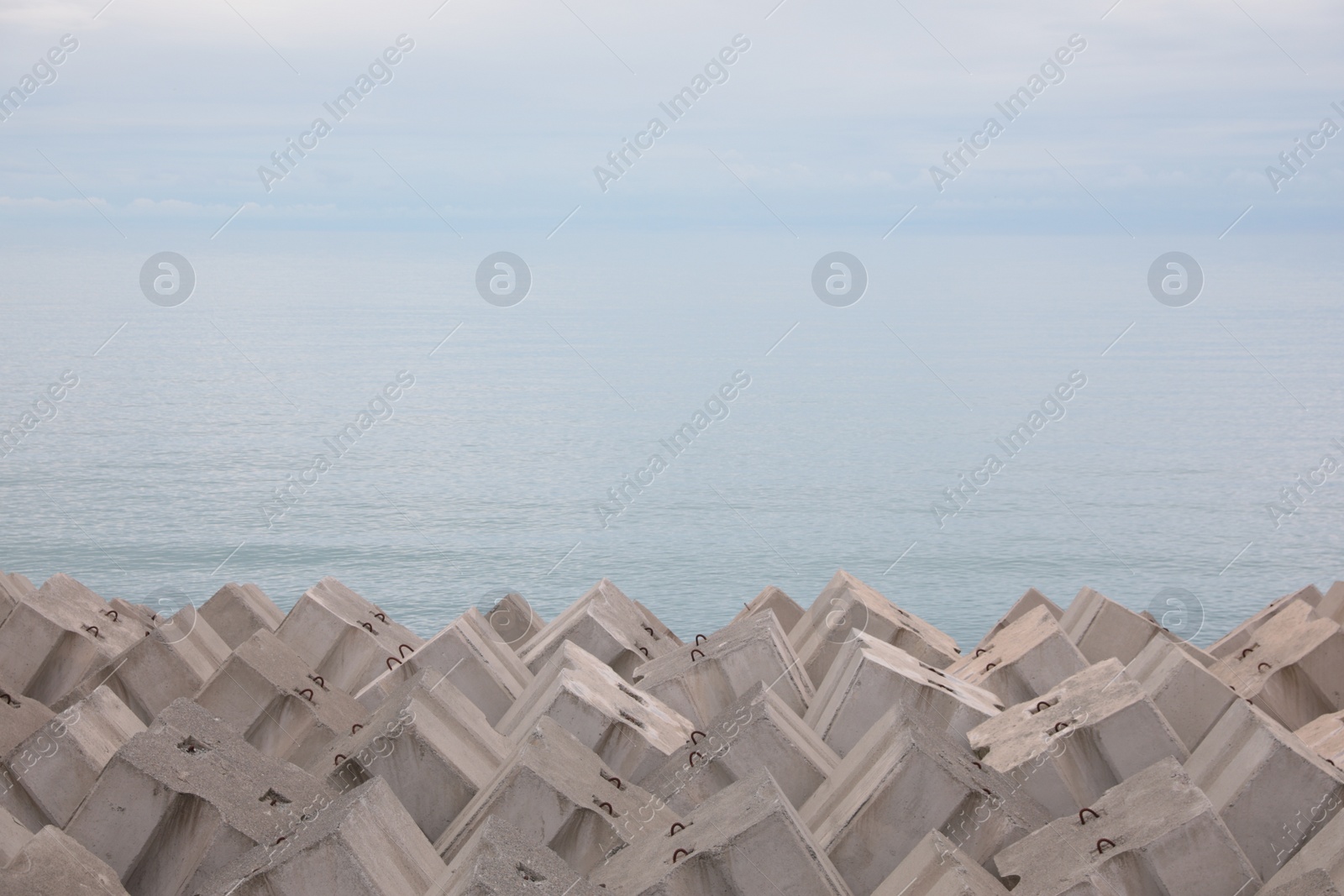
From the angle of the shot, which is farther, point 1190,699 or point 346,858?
point 1190,699

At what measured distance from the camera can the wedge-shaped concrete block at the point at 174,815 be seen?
3.99 metres

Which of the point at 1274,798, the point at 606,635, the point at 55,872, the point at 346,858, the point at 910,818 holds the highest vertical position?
the point at 606,635

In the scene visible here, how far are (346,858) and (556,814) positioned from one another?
2.54 feet

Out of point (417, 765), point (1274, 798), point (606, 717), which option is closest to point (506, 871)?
point (417, 765)

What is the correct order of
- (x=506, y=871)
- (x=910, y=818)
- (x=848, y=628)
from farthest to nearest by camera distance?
(x=848, y=628), (x=910, y=818), (x=506, y=871)

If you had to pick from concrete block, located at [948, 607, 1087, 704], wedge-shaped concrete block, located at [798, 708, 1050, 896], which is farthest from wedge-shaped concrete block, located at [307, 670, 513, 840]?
concrete block, located at [948, 607, 1087, 704]

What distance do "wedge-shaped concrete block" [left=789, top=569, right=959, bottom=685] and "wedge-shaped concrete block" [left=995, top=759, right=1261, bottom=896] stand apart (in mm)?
2389

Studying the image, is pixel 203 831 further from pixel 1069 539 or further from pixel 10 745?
pixel 1069 539

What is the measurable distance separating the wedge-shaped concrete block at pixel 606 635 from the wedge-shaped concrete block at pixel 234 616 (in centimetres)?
143

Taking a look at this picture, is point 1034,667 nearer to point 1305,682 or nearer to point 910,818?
point 1305,682

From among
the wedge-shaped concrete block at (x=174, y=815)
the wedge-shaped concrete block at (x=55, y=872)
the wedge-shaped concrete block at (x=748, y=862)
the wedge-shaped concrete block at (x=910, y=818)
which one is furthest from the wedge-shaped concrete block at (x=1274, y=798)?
the wedge-shaped concrete block at (x=55, y=872)

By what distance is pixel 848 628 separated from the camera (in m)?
6.50

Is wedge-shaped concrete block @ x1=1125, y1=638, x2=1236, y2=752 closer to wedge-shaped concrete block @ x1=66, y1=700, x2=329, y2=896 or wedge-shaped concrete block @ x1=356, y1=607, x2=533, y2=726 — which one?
wedge-shaped concrete block @ x1=356, y1=607, x2=533, y2=726

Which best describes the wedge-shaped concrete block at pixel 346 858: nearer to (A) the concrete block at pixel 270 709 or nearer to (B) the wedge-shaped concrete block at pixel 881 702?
(A) the concrete block at pixel 270 709
